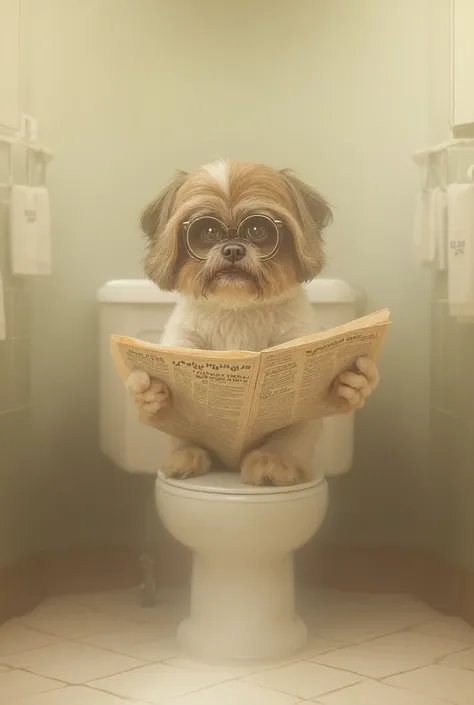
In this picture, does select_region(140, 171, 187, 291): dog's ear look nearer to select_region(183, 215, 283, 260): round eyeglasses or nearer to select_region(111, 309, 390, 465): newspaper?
select_region(183, 215, 283, 260): round eyeglasses

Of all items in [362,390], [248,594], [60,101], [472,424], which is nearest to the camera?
[362,390]

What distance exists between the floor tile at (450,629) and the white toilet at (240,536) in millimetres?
285

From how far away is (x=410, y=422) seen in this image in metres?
1.90

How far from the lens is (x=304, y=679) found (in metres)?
1.37

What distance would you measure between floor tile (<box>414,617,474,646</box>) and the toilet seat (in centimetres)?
45

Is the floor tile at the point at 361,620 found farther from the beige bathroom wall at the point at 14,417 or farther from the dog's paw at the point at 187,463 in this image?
the beige bathroom wall at the point at 14,417

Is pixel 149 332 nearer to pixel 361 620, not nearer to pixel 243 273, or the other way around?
pixel 243 273

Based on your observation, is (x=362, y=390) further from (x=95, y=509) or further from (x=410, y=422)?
(x=95, y=509)

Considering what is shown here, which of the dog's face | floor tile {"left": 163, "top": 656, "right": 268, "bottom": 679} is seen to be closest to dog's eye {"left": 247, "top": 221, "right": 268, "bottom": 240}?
the dog's face

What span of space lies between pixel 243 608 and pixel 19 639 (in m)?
0.47

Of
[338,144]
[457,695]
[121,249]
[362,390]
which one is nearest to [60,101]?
[121,249]

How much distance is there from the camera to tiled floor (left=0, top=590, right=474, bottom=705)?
131 cm

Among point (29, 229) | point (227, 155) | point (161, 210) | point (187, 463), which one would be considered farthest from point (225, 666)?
point (227, 155)

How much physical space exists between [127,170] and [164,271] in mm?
616
